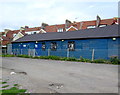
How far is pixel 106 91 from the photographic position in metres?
4.27

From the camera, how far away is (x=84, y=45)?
1617cm

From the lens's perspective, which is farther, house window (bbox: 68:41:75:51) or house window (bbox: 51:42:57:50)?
house window (bbox: 51:42:57:50)

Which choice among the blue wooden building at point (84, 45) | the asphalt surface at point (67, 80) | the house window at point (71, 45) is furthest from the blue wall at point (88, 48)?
the asphalt surface at point (67, 80)

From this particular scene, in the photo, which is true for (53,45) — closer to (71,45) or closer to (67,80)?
(71,45)

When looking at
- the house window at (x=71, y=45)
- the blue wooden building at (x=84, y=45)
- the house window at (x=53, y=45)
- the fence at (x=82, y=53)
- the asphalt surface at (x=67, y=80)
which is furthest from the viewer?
the house window at (x=53, y=45)

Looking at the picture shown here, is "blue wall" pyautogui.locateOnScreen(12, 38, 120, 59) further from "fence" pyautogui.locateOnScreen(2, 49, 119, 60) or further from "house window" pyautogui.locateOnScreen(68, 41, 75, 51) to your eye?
"house window" pyautogui.locateOnScreen(68, 41, 75, 51)

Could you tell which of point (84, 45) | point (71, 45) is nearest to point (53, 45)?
point (71, 45)

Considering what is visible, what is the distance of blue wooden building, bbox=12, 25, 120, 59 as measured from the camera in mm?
14031

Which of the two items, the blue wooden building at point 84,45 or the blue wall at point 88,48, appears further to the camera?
the blue wooden building at point 84,45

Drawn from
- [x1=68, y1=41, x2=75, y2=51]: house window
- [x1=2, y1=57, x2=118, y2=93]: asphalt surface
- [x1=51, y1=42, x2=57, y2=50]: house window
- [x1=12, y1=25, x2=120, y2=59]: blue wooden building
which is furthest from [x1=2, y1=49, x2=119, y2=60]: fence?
[x1=2, y1=57, x2=118, y2=93]: asphalt surface

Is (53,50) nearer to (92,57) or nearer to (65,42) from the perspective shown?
(65,42)

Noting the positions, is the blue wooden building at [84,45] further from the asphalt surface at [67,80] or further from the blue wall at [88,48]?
the asphalt surface at [67,80]

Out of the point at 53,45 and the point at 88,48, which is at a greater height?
the point at 53,45

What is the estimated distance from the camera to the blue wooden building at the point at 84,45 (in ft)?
46.0
